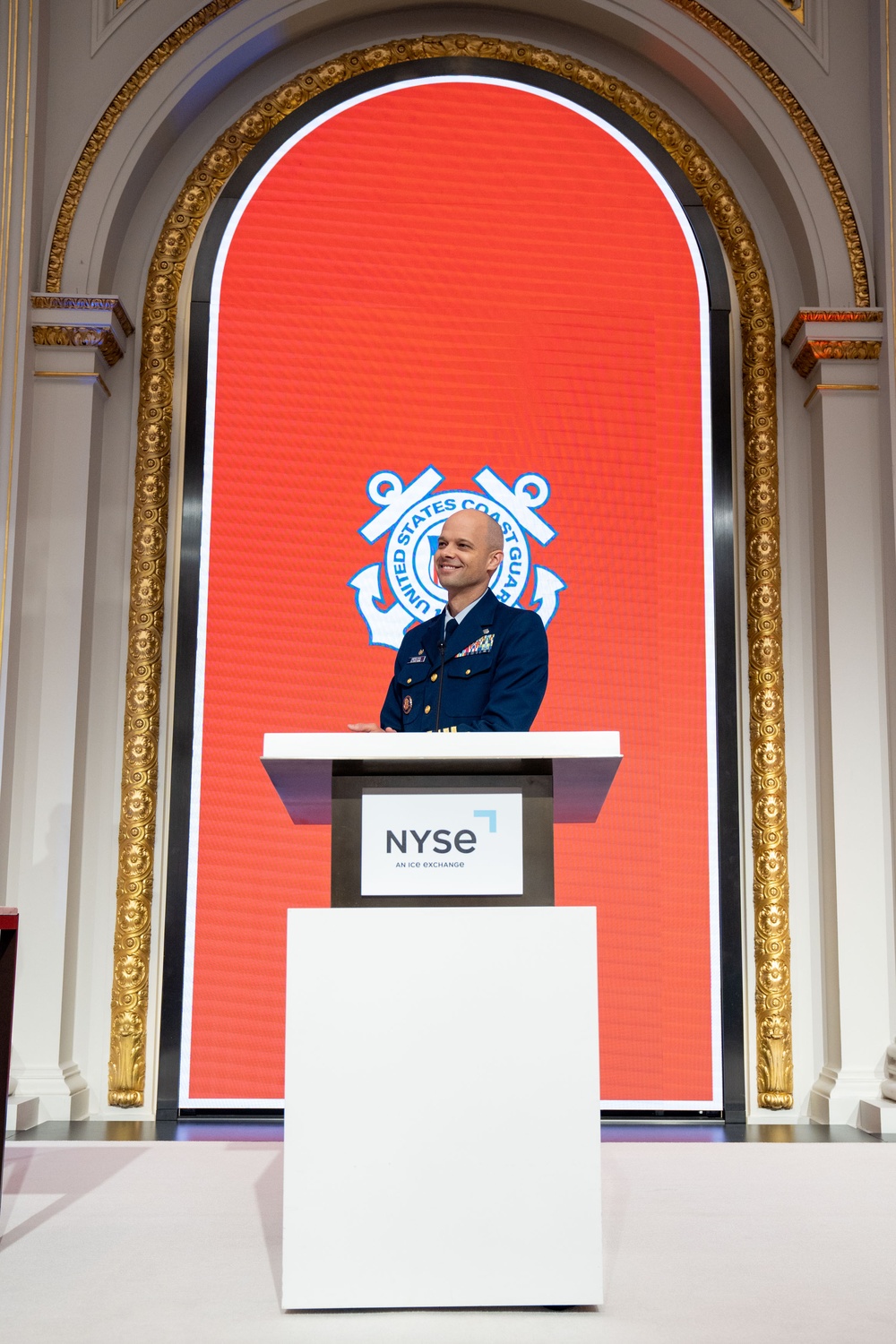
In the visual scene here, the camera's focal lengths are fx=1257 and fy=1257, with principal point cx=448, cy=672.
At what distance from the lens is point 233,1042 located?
4.46m

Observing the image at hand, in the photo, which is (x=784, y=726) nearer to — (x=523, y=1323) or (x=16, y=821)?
(x=16, y=821)

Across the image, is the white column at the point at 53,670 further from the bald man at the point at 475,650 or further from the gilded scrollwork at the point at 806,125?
the gilded scrollwork at the point at 806,125

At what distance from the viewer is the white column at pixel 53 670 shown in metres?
4.26

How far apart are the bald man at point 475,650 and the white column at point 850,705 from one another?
2.22 meters

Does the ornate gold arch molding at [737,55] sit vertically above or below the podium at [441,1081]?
above

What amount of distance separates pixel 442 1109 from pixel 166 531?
3.19m

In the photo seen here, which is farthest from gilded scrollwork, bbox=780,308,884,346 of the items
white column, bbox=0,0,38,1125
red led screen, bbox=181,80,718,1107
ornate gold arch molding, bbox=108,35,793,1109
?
white column, bbox=0,0,38,1125

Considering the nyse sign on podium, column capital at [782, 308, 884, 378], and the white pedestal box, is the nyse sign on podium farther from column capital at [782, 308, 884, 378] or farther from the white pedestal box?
column capital at [782, 308, 884, 378]

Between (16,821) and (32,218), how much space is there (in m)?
2.21

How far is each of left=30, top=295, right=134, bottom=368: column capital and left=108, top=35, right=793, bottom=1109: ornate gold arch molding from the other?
0.88 feet

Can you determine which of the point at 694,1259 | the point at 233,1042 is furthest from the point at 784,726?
the point at 694,1259

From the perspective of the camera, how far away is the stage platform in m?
1.84

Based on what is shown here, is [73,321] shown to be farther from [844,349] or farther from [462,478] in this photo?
[844,349]

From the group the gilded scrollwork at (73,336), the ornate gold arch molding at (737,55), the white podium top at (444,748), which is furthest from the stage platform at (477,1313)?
the ornate gold arch molding at (737,55)
